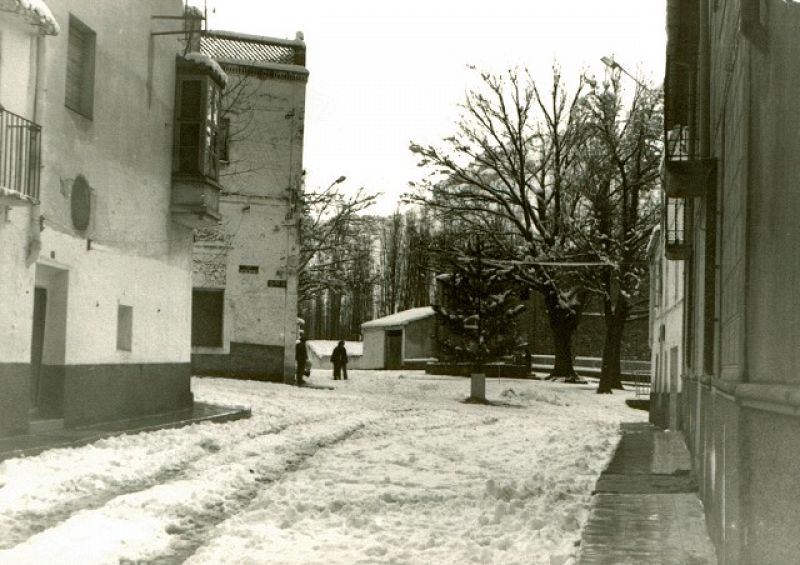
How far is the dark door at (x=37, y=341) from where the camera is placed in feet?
49.9

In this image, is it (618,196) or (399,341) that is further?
(399,341)

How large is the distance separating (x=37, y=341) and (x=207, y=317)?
51.7 ft

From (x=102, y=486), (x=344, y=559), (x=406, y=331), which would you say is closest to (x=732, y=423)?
(x=344, y=559)

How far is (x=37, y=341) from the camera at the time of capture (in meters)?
15.3

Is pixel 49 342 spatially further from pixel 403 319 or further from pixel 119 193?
pixel 403 319

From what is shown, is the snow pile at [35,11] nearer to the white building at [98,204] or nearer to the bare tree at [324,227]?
the white building at [98,204]

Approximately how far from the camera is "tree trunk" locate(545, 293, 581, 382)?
40188mm

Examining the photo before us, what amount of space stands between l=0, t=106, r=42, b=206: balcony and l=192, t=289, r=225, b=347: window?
17615 mm

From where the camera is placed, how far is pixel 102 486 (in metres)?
10.3

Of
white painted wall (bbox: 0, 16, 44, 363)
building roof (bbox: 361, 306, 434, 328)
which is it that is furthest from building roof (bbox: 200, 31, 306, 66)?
building roof (bbox: 361, 306, 434, 328)

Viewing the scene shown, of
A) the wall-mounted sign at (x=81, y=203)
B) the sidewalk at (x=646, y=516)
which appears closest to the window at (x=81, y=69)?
the wall-mounted sign at (x=81, y=203)

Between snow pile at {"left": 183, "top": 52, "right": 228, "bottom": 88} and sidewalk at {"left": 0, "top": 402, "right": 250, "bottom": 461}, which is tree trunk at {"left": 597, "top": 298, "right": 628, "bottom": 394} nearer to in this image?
sidewalk at {"left": 0, "top": 402, "right": 250, "bottom": 461}

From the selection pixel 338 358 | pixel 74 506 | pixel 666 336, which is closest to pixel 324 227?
pixel 338 358

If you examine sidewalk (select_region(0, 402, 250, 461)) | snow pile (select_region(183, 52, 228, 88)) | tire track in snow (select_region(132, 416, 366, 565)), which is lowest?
tire track in snow (select_region(132, 416, 366, 565))
